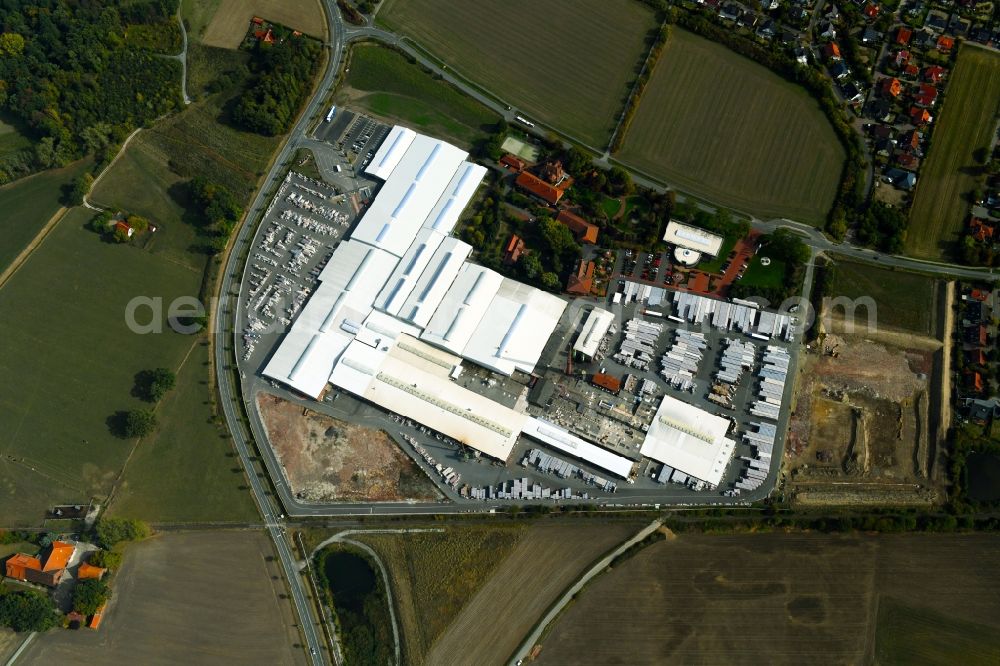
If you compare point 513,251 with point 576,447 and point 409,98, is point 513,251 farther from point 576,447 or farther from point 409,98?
point 409,98

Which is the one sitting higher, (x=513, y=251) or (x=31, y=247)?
(x=513, y=251)

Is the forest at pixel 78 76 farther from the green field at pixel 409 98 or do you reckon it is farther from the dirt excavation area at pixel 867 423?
the dirt excavation area at pixel 867 423

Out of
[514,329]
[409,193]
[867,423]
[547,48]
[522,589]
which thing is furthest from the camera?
[547,48]

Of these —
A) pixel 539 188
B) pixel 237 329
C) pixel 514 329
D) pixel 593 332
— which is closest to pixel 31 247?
pixel 237 329

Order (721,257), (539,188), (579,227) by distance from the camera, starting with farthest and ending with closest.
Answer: (539,188) < (579,227) < (721,257)

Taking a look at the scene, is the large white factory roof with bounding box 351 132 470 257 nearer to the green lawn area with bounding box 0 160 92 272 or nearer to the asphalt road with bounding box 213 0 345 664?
the asphalt road with bounding box 213 0 345 664

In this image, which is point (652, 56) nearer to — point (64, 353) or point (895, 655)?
point (895, 655)
